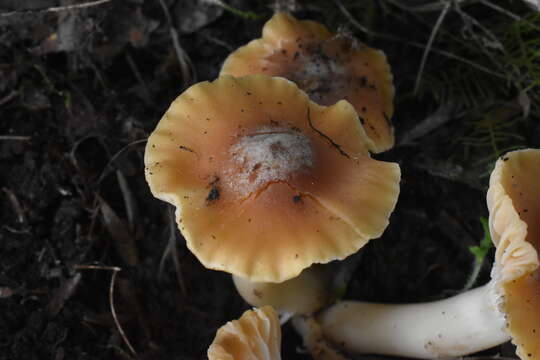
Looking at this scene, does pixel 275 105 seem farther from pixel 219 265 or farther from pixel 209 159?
pixel 219 265

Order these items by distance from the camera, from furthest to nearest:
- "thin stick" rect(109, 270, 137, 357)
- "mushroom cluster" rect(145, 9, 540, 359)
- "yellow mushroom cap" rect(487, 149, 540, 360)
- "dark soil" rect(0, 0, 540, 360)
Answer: "dark soil" rect(0, 0, 540, 360)
"thin stick" rect(109, 270, 137, 357)
"mushroom cluster" rect(145, 9, 540, 359)
"yellow mushroom cap" rect(487, 149, 540, 360)

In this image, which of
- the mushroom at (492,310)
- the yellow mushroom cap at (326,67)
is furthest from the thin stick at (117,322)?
the yellow mushroom cap at (326,67)

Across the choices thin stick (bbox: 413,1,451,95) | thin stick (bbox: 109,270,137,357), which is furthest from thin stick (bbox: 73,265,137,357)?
thin stick (bbox: 413,1,451,95)

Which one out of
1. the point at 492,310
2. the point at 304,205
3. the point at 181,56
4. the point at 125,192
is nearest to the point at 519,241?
the point at 492,310

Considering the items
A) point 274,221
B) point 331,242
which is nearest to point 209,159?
point 274,221

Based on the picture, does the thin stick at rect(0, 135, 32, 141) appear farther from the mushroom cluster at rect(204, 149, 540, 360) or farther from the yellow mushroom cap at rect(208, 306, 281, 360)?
the mushroom cluster at rect(204, 149, 540, 360)

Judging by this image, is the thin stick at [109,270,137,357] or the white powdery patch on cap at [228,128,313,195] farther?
the thin stick at [109,270,137,357]
